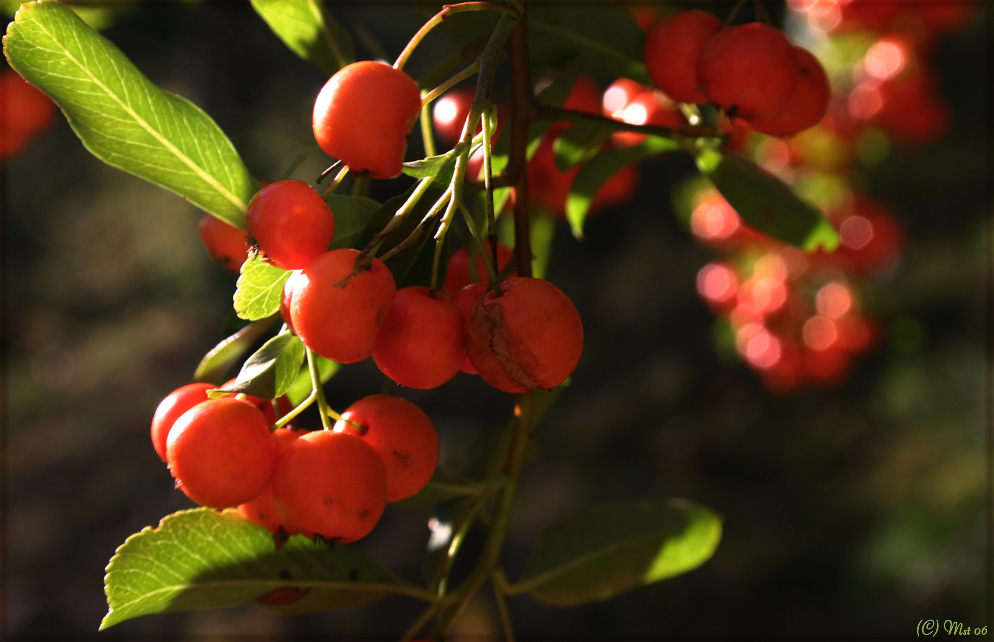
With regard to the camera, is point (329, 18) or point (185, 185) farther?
point (329, 18)

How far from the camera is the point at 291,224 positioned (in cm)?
51

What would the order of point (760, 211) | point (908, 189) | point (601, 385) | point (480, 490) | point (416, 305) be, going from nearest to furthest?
point (416, 305) → point (480, 490) → point (760, 211) → point (908, 189) → point (601, 385)

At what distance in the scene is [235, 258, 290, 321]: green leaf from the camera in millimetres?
537

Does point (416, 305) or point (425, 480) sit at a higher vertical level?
point (416, 305)

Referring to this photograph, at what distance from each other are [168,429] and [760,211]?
2.06ft

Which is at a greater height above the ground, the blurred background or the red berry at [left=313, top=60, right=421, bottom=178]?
the red berry at [left=313, top=60, right=421, bottom=178]

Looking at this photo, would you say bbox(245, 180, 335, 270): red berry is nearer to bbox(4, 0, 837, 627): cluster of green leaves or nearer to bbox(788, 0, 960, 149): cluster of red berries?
bbox(4, 0, 837, 627): cluster of green leaves

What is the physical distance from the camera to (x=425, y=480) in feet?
2.03

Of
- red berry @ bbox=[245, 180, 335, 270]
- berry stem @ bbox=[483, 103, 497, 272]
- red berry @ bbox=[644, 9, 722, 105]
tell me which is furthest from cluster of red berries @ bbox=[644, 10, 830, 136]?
red berry @ bbox=[245, 180, 335, 270]

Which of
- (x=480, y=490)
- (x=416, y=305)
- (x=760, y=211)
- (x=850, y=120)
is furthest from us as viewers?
(x=850, y=120)

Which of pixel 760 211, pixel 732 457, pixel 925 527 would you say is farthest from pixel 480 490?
pixel 732 457

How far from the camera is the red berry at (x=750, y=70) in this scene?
0.66m

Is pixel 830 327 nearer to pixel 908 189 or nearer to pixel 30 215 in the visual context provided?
pixel 908 189

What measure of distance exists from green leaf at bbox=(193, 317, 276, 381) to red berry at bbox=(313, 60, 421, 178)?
175mm
